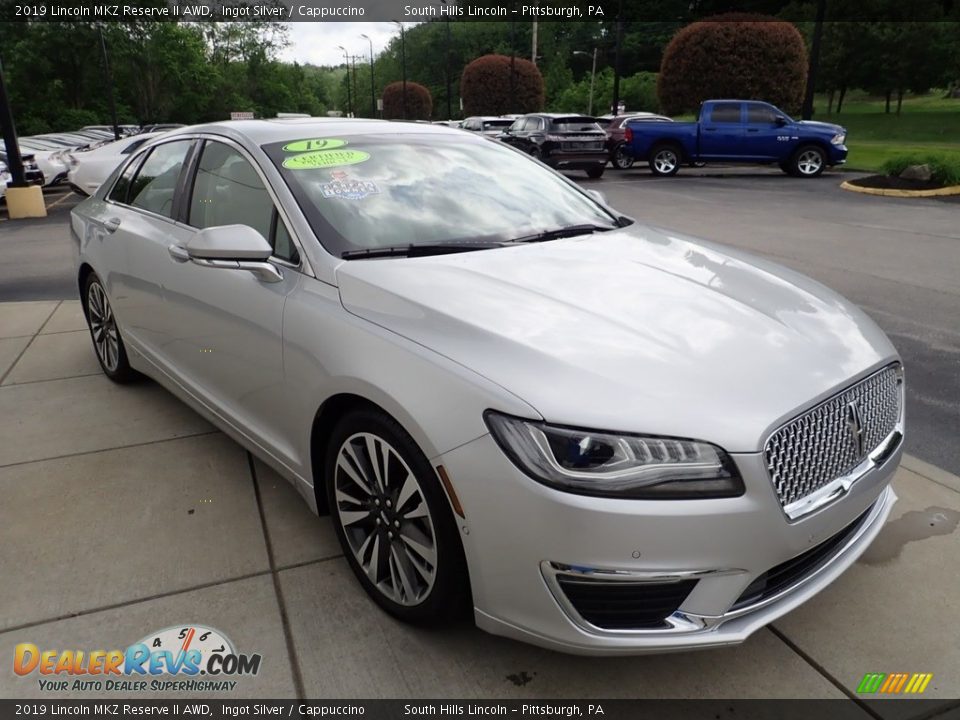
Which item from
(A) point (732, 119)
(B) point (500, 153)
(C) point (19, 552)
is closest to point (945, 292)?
(B) point (500, 153)

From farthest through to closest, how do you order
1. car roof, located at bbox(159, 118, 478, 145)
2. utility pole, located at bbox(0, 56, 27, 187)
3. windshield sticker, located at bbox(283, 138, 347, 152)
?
utility pole, located at bbox(0, 56, 27, 187) < car roof, located at bbox(159, 118, 478, 145) < windshield sticker, located at bbox(283, 138, 347, 152)

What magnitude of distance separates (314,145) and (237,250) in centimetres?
75

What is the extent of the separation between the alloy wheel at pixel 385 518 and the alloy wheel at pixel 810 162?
1864 centimetres

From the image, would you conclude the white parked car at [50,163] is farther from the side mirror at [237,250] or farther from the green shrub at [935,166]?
the green shrub at [935,166]

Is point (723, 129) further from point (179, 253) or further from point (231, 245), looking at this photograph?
point (231, 245)

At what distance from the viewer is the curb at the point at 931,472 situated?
3.47m

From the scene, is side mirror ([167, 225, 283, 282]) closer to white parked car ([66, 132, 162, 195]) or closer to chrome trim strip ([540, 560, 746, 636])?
chrome trim strip ([540, 560, 746, 636])

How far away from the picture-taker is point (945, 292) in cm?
679

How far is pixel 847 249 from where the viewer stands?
889 cm

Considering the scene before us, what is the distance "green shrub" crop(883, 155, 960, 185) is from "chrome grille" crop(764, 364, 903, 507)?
14.5m

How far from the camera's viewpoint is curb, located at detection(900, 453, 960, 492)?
3.47 meters

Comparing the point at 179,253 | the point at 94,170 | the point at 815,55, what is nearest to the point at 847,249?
the point at 179,253

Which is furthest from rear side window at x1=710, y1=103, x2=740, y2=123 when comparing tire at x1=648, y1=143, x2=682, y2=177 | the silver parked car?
the silver parked car

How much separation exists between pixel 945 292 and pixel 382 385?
251 inches
